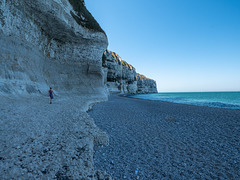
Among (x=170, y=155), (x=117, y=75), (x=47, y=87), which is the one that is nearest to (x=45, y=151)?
(x=170, y=155)

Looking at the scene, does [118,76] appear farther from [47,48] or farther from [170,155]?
[170,155]

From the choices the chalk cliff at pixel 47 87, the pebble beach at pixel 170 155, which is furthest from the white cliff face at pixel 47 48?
the pebble beach at pixel 170 155

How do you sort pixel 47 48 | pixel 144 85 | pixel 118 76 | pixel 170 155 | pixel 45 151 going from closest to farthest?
1. pixel 45 151
2. pixel 170 155
3. pixel 47 48
4. pixel 118 76
5. pixel 144 85

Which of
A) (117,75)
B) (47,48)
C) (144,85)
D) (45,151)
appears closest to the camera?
(45,151)

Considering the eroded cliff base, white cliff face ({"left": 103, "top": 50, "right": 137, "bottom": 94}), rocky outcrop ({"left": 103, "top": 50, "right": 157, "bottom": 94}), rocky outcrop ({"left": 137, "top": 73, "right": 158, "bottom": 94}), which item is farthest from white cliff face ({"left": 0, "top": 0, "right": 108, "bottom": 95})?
rocky outcrop ({"left": 137, "top": 73, "right": 158, "bottom": 94})

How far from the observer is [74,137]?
4332mm

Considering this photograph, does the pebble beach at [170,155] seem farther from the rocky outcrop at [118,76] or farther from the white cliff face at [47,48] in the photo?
the rocky outcrop at [118,76]

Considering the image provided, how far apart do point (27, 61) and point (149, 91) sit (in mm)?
119280

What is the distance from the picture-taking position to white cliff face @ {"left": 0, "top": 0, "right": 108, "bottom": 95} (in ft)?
32.3

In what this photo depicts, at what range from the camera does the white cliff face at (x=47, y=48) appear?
9836 millimetres

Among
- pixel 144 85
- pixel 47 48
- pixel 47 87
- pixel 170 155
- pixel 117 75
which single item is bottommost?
pixel 170 155

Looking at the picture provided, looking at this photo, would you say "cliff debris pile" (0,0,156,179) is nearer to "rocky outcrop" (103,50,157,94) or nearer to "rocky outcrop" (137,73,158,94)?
"rocky outcrop" (103,50,157,94)

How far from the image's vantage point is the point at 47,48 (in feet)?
52.7

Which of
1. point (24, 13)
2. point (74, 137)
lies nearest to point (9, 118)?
point (74, 137)
